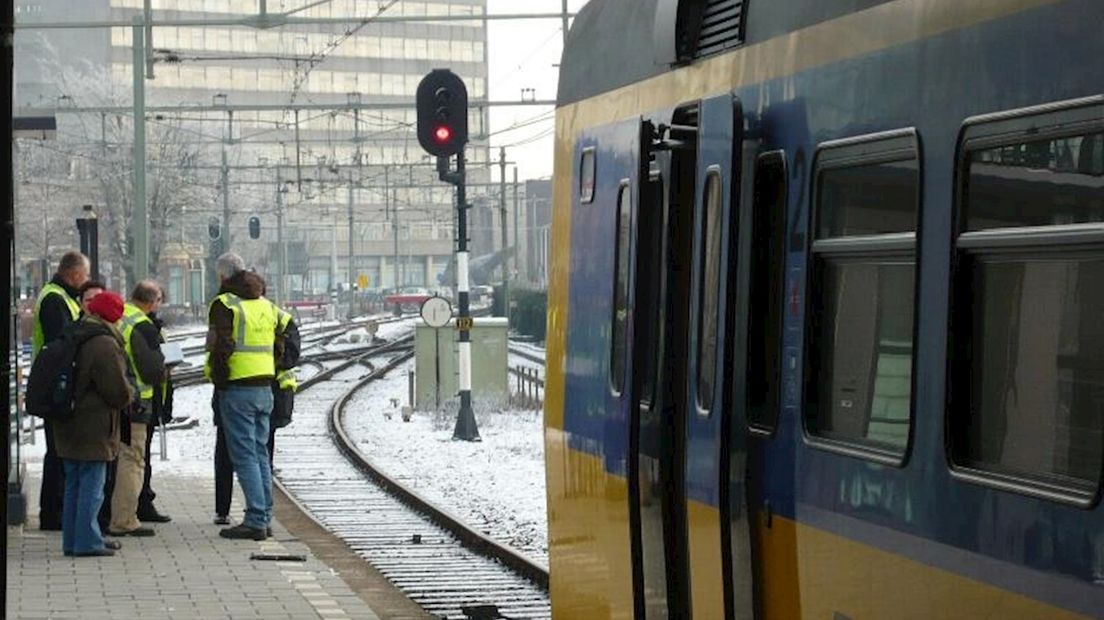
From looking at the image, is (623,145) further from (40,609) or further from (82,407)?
(82,407)

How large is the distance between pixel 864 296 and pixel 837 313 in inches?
7.9

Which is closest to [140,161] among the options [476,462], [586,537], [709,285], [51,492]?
[476,462]

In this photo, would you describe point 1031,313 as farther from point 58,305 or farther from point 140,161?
point 140,161

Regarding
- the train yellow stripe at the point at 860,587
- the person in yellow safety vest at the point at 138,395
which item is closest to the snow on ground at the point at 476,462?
the person in yellow safety vest at the point at 138,395

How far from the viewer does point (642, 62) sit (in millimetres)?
7938

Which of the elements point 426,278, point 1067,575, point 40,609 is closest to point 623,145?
point 1067,575

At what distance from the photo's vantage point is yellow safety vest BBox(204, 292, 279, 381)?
14.1 metres

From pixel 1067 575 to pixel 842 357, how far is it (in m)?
1.52

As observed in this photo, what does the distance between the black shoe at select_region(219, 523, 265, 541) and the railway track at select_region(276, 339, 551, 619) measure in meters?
0.79

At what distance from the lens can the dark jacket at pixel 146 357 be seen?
14156 mm

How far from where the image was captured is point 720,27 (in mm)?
7031

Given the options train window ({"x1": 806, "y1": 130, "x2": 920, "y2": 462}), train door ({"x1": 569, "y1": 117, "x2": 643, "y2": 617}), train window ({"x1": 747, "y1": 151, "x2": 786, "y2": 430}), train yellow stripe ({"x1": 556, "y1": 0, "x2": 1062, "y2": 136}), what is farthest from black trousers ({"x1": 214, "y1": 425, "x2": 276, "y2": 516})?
train window ({"x1": 806, "y1": 130, "x2": 920, "y2": 462})

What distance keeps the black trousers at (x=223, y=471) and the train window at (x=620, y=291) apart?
7342 mm

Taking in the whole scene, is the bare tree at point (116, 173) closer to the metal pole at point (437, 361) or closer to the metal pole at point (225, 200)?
the metal pole at point (225, 200)
